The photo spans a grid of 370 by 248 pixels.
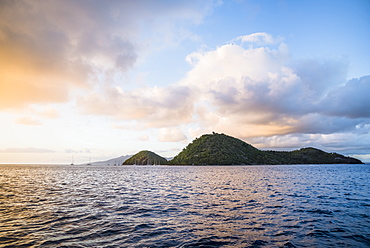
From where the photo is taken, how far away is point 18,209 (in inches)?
1068

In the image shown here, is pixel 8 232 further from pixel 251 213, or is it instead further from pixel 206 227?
pixel 251 213

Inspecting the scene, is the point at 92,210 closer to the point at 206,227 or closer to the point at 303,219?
the point at 206,227

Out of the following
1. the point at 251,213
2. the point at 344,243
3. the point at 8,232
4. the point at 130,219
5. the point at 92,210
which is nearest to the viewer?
the point at 344,243

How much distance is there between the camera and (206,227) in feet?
63.4

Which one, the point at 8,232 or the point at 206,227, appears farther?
the point at 206,227

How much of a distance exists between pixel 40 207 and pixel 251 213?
2538cm

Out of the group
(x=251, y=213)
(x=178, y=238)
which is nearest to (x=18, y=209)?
(x=178, y=238)

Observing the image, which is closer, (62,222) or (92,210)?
(62,222)

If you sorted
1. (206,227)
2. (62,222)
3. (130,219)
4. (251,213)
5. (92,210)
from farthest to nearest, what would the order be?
(92,210), (251,213), (130,219), (62,222), (206,227)

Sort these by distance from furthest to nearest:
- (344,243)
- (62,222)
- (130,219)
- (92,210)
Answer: (92,210)
(130,219)
(62,222)
(344,243)

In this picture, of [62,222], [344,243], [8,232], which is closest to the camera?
[344,243]

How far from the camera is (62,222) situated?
822 inches

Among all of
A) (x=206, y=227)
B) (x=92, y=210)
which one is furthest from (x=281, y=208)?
(x=92, y=210)

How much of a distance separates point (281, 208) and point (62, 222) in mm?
23623
